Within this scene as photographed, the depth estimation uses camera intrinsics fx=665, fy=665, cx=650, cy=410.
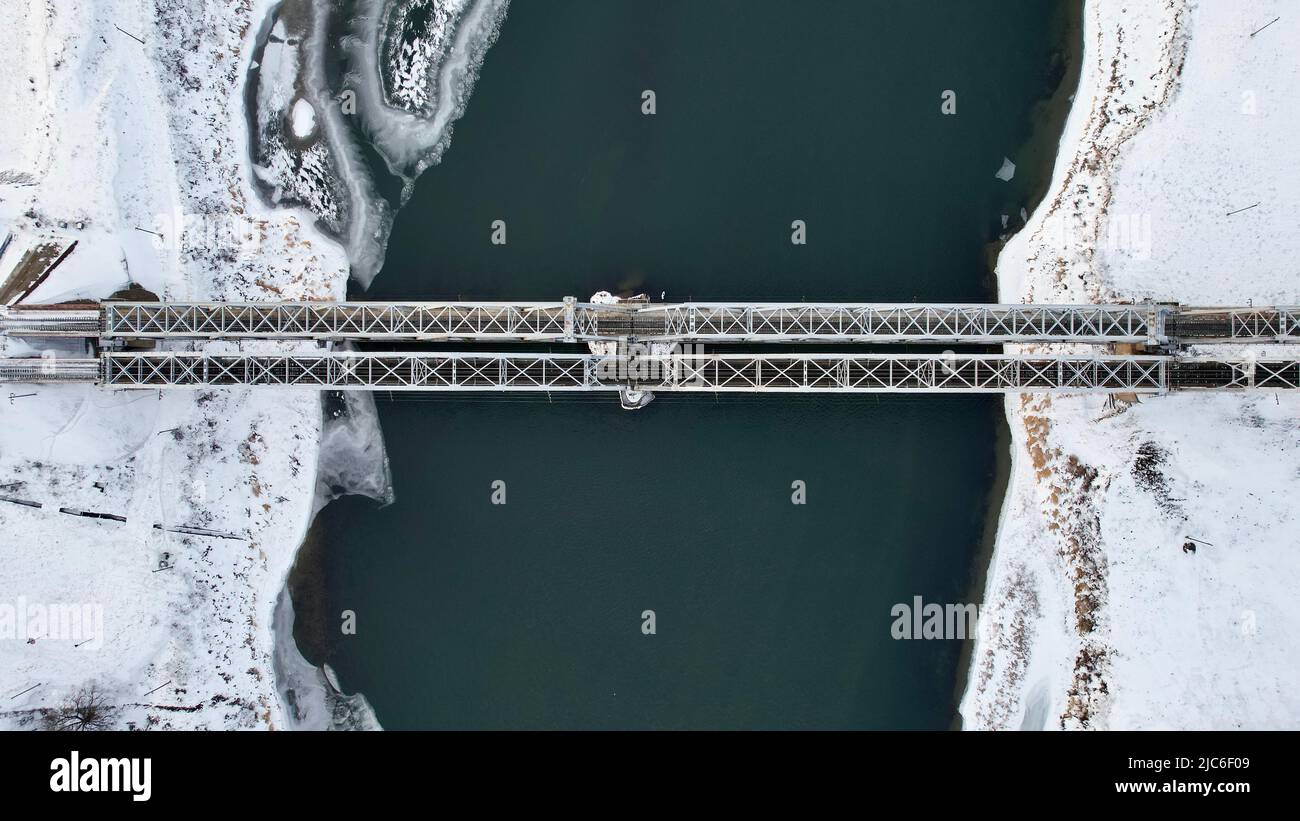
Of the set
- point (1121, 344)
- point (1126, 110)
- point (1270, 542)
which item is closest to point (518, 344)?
point (1121, 344)

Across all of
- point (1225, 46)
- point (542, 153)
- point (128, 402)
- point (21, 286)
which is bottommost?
point (128, 402)

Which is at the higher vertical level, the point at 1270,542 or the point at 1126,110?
the point at 1126,110

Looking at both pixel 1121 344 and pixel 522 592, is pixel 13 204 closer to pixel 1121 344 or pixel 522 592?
pixel 522 592

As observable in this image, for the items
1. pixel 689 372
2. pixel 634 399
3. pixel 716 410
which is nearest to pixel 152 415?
pixel 634 399

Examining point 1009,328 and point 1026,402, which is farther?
point 1026,402

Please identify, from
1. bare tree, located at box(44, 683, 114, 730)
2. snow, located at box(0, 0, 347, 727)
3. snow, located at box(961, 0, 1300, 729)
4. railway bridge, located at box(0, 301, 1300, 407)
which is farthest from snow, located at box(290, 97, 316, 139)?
snow, located at box(961, 0, 1300, 729)

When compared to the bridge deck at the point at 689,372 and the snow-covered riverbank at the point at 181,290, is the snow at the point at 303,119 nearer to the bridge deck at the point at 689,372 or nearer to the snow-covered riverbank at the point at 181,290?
the snow-covered riverbank at the point at 181,290
